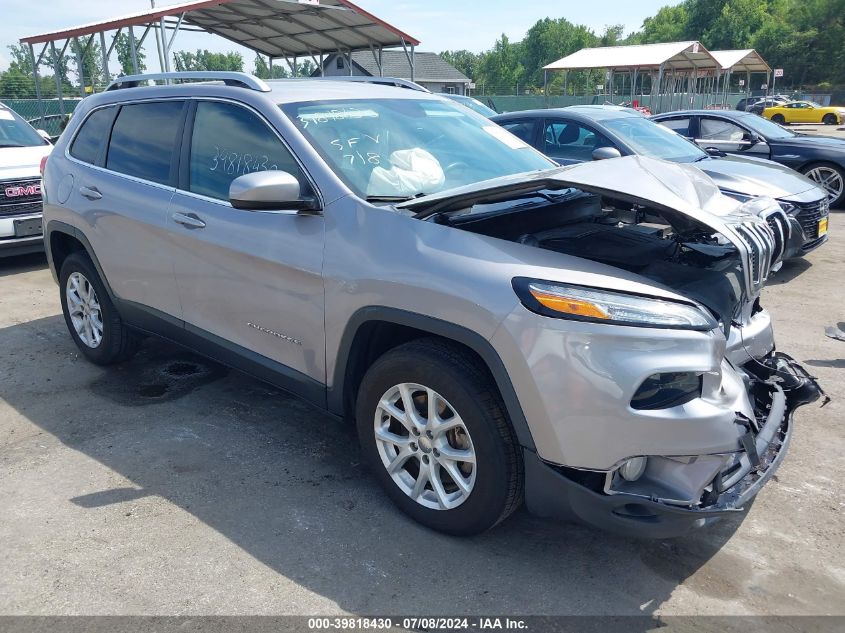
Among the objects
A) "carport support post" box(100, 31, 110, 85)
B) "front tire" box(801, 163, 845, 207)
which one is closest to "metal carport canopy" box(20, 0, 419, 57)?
"carport support post" box(100, 31, 110, 85)

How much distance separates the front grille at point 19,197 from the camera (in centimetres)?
753

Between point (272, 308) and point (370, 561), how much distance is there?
128cm

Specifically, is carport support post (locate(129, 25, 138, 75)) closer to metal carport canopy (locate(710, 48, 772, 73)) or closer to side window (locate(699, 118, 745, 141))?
side window (locate(699, 118, 745, 141))

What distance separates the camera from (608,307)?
7.92 feet

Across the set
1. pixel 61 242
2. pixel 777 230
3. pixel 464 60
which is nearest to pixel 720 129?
pixel 777 230

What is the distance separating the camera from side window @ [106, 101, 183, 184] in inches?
158

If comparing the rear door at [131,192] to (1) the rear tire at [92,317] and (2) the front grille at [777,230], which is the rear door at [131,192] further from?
(2) the front grille at [777,230]

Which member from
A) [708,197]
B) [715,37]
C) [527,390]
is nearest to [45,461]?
[527,390]

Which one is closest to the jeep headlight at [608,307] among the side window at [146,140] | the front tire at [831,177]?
the side window at [146,140]

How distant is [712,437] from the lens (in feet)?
7.91

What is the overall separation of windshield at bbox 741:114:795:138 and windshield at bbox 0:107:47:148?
9.84 m

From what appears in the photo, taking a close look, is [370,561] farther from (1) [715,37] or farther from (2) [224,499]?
(1) [715,37]

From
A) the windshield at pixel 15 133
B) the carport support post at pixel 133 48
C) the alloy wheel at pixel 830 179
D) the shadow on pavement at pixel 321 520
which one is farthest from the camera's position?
the carport support post at pixel 133 48

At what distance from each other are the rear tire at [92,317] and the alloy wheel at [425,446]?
2.54 m
